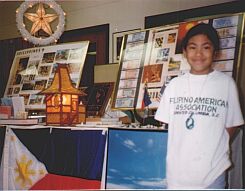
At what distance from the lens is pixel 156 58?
2381mm

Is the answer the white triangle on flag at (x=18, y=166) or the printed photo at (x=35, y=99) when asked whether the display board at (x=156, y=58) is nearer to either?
the white triangle on flag at (x=18, y=166)

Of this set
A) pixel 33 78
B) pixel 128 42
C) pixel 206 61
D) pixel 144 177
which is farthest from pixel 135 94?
pixel 33 78

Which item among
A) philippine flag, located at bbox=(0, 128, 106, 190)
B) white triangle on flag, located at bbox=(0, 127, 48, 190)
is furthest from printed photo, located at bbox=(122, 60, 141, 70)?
white triangle on flag, located at bbox=(0, 127, 48, 190)

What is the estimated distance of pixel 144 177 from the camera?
6.61ft

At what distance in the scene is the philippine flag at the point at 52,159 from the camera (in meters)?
Answer: 2.25

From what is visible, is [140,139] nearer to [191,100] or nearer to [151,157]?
[151,157]

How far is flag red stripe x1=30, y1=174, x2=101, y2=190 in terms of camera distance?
7.39 feet

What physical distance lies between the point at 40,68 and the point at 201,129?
6.55ft

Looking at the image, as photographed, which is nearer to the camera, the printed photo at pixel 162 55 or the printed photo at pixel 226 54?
the printed photo at pixel 226 54

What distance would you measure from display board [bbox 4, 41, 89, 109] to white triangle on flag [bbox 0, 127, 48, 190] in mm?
488

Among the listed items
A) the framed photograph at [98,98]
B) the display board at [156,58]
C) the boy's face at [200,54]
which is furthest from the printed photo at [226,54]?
the framed photograph at [98,98]

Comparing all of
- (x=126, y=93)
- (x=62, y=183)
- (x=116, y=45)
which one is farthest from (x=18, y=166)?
(x=116, y=45)

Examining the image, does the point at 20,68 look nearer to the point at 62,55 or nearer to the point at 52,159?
the point at 62,55

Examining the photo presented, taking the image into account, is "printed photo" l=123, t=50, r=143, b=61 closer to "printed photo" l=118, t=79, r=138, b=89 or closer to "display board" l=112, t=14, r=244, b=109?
"display board" l=112, t=14, r=244, b=109
